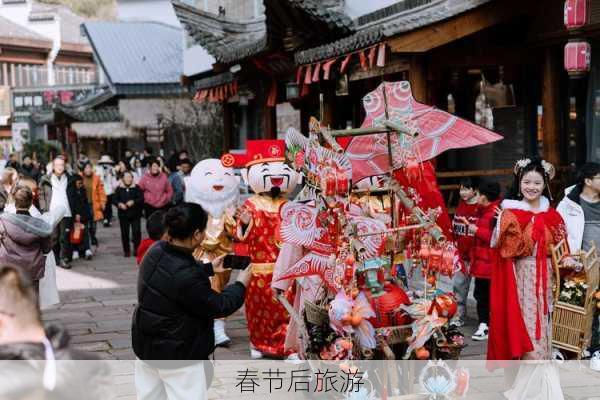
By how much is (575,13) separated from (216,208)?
426 cm

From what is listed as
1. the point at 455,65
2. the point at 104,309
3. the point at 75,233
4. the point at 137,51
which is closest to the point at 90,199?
the point at 75,233

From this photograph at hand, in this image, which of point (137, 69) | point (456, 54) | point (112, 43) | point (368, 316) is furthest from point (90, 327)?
point (112, 43)

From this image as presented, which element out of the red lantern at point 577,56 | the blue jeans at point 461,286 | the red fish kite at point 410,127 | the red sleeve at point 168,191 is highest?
the red lantern at point 577,56

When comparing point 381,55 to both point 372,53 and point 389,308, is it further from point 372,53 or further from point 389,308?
point 389,308

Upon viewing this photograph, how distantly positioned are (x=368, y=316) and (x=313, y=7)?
8.94 m

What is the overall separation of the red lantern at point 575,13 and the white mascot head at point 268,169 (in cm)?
337

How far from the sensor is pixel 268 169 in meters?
7.61

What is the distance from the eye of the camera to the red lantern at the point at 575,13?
27.6 feet

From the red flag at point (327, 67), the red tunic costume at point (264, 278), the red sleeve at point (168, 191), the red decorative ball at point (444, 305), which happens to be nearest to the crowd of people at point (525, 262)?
the red decorative ball at point (444, 305)

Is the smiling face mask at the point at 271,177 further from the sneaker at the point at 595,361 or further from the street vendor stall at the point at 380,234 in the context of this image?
the sneaker at the point at 595,361

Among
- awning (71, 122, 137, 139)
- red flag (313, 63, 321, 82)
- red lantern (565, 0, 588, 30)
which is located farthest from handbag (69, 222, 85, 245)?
awning (71, 122, 137, 139)

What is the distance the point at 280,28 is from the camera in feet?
47.4

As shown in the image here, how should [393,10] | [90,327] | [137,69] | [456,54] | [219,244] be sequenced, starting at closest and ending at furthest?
[219,244] < [90,327] < [456,54] < [393,10] < [137,69]

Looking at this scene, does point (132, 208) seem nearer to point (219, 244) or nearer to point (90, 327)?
point (90, 327)
